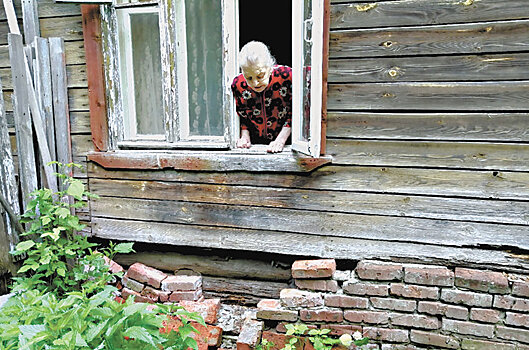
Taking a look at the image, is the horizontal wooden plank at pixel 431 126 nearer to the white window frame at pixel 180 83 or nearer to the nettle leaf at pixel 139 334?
the white window frame at pixel 180 83

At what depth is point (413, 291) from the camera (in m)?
2.47

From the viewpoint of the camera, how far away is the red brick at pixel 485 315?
236cm

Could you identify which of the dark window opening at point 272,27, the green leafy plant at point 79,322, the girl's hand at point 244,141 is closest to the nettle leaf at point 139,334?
the green leafy plant at point 79,322

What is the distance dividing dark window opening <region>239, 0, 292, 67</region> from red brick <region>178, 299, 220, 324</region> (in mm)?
3598

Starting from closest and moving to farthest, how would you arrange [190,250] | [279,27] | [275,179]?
[275,179]
[190,250]
[279,27]

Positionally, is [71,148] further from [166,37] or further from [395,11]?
[395,11]

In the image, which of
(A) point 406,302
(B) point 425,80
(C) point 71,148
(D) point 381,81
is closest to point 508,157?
(B) point 425,80

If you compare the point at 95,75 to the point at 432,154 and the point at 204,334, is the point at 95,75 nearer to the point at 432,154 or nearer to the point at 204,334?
the point at 204,334

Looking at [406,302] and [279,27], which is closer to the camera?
[406,302]

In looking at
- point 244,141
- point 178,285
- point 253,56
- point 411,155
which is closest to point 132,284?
point 178,285

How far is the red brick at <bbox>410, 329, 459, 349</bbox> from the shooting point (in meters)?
2.45

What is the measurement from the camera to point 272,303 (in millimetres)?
2723

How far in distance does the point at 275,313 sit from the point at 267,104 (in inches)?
63.5

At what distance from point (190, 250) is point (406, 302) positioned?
5.73ft
